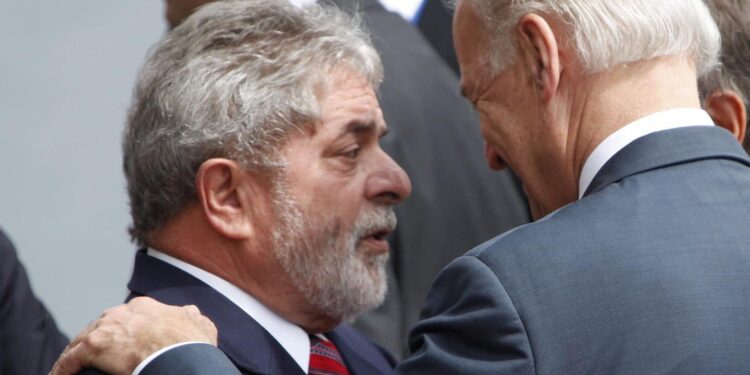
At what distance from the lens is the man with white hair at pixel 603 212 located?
232 cm

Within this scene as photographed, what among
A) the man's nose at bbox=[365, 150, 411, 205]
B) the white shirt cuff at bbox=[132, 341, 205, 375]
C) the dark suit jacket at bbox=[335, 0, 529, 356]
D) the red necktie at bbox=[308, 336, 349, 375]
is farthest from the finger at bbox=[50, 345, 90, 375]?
the dark suit jacket at bbox=[335, 0, 529, 356]

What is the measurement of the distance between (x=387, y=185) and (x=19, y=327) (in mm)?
876

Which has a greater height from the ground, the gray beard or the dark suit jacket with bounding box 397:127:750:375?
the dark suit jacket with bounding box 397:127:750:375

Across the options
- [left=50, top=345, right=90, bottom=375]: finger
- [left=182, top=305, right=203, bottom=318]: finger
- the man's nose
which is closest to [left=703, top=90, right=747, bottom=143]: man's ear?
the man's nose

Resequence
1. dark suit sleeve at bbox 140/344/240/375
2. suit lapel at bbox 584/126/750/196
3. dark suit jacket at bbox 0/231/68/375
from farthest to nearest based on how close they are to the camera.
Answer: dark suit jacket at bbox 0/231/68/375, dark suit sleeve at bbox 140/344/240/375, suit lapel at bbox 584/126/750/196

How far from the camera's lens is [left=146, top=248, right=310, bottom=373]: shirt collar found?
313 centimetres

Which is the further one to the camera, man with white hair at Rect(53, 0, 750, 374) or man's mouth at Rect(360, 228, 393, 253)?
man's mouth at Rect(360, 228, 393, 253)

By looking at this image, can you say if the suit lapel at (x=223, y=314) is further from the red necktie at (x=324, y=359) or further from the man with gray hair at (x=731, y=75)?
the man with gray hair at (x=731, y=75)

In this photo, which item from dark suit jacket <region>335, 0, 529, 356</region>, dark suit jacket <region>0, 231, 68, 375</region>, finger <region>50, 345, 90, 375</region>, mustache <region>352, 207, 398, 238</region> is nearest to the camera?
finger <region>50, 345, 90, 375</region>

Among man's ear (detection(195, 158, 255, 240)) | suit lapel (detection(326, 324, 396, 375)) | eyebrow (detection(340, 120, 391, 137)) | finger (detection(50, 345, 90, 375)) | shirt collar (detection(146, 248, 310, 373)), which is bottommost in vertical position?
suit lapel (detection(326, 324, 396, 375))

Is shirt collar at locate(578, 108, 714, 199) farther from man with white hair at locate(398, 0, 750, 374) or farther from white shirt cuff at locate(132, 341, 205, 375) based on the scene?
white shirt cuff at locate(132, 341, 205, 375)

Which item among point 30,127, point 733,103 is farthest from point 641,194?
point 30,127

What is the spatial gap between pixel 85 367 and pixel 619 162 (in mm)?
1015

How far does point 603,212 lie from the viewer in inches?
95.7
